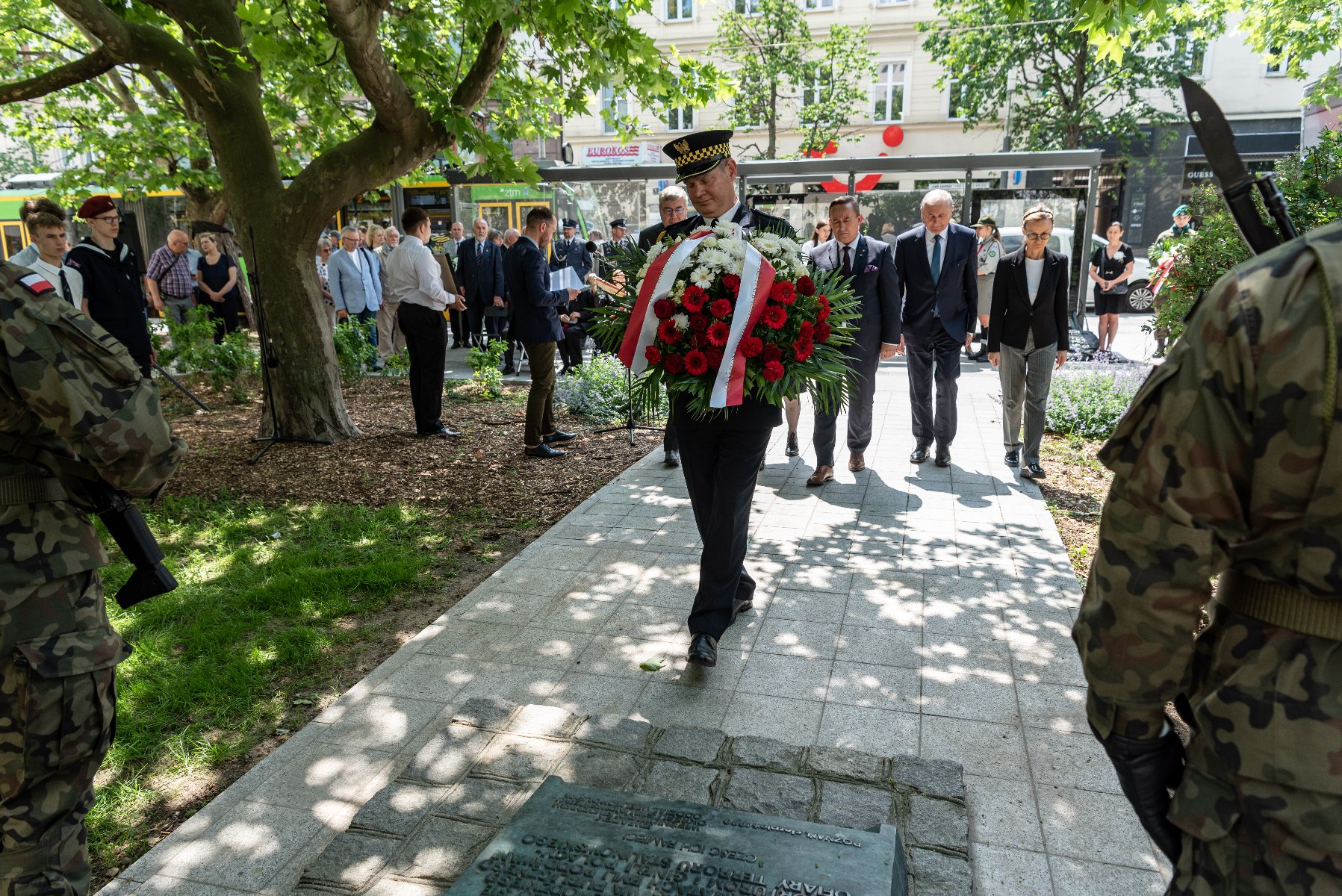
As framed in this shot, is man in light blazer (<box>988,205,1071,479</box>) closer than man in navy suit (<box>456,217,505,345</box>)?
Yes

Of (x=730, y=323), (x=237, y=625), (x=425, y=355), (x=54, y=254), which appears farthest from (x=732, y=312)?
(x=54, y=254)

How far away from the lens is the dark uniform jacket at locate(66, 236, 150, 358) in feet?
25.8

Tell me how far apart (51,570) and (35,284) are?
692 millimetres

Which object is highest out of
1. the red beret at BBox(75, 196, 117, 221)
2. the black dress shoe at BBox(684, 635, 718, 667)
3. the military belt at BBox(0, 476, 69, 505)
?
the red beret at BBox(75, 196, 117, 221)

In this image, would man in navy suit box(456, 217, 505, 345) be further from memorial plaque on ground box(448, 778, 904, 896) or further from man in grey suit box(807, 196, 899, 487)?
memorial plaque on ground box(448, 778, 904, 896)

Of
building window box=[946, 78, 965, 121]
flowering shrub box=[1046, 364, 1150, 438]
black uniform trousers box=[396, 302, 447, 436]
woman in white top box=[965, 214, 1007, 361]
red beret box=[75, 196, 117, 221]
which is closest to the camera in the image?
red beret box=[75, 196, 117, 221]

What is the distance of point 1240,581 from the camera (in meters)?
1.46

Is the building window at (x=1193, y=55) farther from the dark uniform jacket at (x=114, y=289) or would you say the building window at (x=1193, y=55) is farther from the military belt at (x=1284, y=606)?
the military belt at (x=1284, y=606)

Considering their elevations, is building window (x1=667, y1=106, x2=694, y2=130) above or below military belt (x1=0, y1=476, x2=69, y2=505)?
above

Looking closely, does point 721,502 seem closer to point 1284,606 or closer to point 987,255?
point 1284,606

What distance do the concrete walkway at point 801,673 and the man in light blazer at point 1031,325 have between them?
3.21ft

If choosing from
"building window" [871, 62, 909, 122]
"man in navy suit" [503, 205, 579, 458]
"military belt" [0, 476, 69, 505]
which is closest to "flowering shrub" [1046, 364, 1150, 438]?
"man in navy suit" [503, 205, 579, 458]

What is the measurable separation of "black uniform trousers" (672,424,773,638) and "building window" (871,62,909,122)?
1305 inches

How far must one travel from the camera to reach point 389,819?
9.45ft
